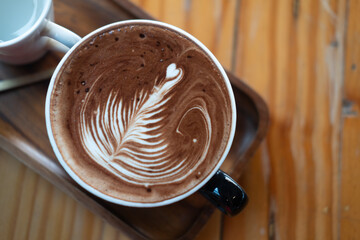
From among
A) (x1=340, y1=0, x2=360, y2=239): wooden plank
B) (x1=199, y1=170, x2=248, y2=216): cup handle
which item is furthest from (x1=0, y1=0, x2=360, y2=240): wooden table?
(x1=199, y1=170, x2=248, y2=216): cup handle

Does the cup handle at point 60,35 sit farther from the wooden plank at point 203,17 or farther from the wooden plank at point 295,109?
the wooden plank at point 295,109

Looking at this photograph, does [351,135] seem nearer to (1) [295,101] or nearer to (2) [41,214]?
(1) [295,101]

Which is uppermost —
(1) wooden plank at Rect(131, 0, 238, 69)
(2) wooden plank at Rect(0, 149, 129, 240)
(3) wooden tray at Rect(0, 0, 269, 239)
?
(1) wooden plank at Rect(131, 0, 238, 69)

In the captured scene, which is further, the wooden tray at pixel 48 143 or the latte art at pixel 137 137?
the wooden tray at pixel 48 143

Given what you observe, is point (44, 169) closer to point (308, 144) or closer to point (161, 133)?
point (161, 133)

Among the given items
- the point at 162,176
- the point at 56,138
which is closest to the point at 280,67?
the point at 162,176

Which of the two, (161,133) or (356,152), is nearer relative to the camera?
(161,133)

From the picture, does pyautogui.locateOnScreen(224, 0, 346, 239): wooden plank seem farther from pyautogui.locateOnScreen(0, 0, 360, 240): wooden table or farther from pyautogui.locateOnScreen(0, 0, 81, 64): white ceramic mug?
pyautogui.locateOnScreen(0, 0, 81, 64): white ceramic mug

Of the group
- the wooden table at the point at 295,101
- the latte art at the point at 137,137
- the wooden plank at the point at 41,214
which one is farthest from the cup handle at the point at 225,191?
the wooden plank at the point at 41,214
